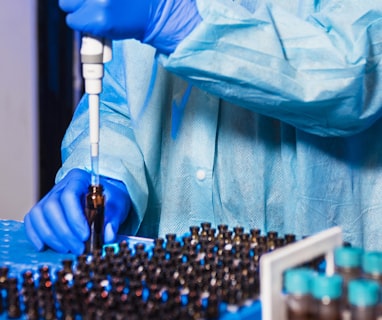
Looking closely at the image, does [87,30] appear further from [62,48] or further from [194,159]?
[62,48]

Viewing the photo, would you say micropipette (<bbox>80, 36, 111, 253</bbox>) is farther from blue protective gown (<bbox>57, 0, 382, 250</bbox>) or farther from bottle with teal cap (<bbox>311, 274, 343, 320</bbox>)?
bottle with teal cap (<bbox>311, 274, 343, 320</bbox>)

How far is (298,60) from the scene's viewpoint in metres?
1.40

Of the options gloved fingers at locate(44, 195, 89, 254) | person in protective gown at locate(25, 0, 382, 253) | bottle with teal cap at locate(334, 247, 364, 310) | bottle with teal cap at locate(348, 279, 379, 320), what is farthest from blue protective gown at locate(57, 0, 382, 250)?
bottle with teal cap at locate(348, 279, 379, 320)

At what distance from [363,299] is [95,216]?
67cm

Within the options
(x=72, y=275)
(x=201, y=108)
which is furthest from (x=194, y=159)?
(x=72, y=275)

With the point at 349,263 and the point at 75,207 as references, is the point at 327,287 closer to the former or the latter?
the point at 349,263

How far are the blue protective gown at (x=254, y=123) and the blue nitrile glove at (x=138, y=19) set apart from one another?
0.04 meters

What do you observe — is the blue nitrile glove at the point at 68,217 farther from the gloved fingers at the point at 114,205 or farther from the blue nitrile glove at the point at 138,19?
the blue nitrile glove at the point at 138,19

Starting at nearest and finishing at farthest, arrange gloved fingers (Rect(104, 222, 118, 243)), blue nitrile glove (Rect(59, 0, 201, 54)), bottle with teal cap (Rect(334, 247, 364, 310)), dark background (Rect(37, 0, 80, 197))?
1. bottle with teal cap (Rect(334, 247, 364, 310))
2. blue nitrile glove (Rect(59, 0, 201, 54))
3. gloved fingers (Rect(104, 222, 118, 243))
4. dark background (Rect(37, 0, 80, 197))

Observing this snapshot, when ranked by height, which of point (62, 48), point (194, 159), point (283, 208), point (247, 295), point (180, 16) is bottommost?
point (247, 295)

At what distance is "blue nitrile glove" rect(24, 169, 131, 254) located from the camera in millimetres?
1389

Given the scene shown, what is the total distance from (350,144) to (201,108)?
1.05 feet

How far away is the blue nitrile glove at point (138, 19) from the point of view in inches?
51.8

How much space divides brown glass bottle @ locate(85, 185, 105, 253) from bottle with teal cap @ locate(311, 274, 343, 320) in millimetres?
616
